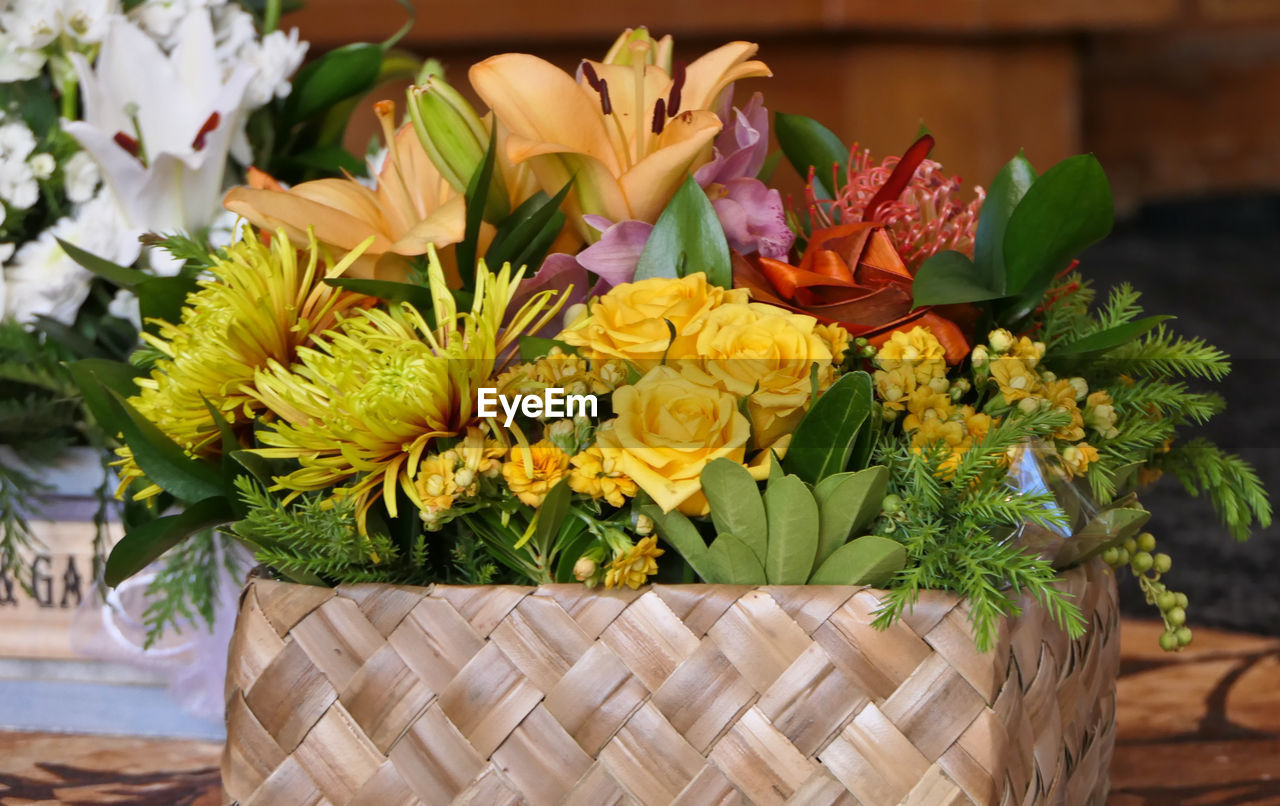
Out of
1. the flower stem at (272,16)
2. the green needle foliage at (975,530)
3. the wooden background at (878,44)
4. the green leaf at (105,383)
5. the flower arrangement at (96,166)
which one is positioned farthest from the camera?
the wooden background at (878,44)

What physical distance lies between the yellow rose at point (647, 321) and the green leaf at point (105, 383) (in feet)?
0.69

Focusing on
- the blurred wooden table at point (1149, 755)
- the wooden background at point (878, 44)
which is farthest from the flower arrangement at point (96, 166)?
the wooden background at point (878, 44)

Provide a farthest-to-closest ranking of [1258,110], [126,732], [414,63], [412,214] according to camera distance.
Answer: [1258,110] < [414,63] < [126,732] < [412,214]

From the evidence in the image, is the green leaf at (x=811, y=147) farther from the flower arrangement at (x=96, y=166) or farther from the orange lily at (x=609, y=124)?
the flower arrangement at (x=96, y=166)

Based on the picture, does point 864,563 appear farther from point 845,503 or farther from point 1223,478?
point 1223,478

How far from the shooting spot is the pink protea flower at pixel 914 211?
0.50 meters

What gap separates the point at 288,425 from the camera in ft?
1.46

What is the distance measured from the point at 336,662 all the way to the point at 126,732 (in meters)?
0.29

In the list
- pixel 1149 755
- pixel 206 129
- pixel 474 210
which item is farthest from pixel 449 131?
pixel 1149 755

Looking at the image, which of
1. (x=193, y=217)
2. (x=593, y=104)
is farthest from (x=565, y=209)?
(x=193, y=217)

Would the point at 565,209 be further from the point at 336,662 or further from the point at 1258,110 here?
the point at 1258,110

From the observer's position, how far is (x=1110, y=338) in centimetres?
44

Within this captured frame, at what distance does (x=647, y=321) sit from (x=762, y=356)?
4cm

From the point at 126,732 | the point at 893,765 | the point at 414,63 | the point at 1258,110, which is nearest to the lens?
the point at 893,765
